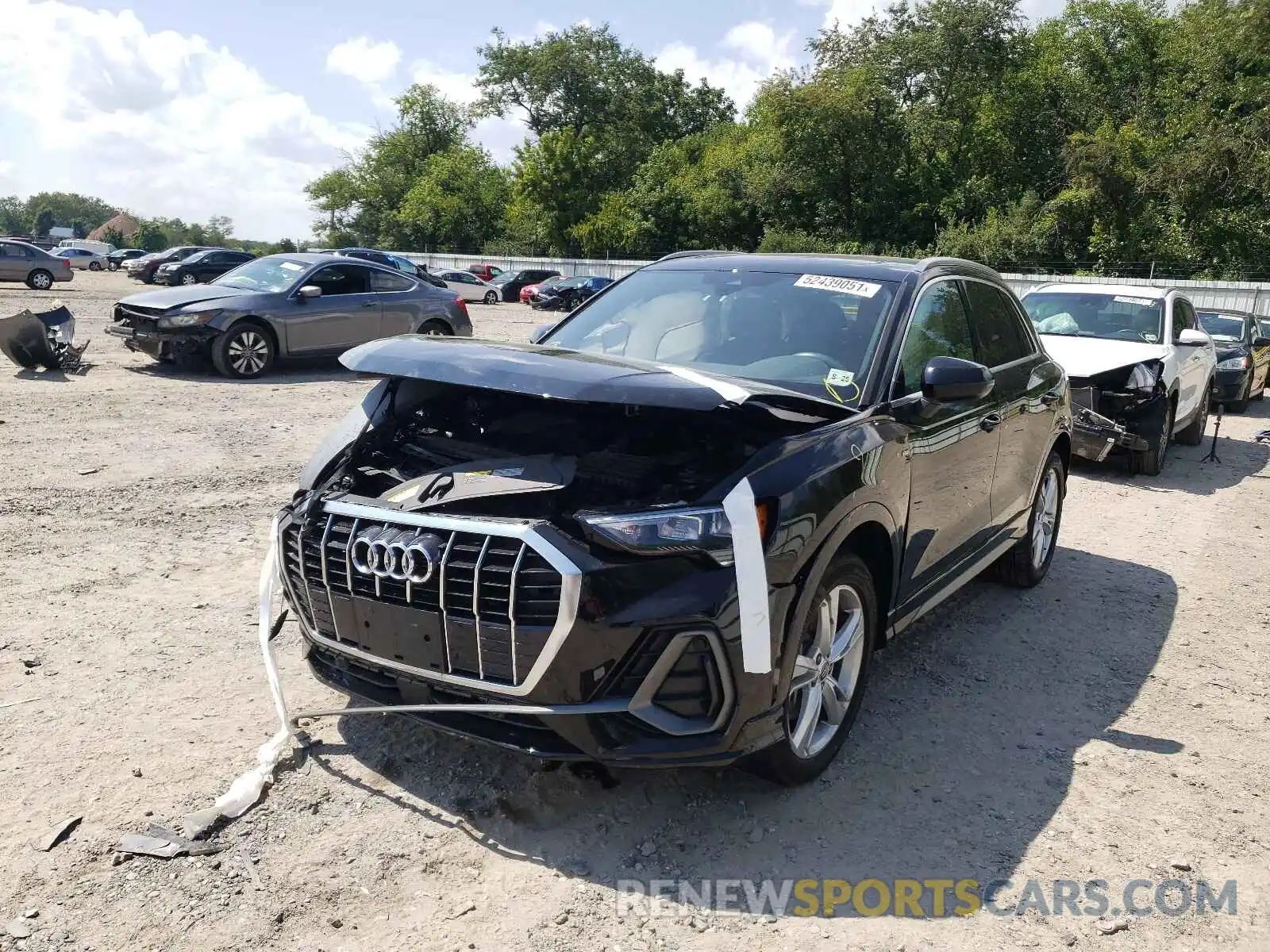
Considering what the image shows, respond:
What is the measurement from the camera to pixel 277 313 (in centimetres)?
1248

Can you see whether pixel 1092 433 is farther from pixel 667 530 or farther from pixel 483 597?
pixel 483 597

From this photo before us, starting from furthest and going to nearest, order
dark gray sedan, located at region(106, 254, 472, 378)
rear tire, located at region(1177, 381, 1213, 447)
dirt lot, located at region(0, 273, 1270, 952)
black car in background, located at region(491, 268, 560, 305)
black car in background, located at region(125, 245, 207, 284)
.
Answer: black car in background, located at region(491, 268, 560, 305) < black car in background, located at region(125, 245, 207, 284) < dark gray sedan, located at region(106, 254, 472, 378) < rear tire, located at region(1177, 381, 1213, 447) < dirt lot, located at region(0, 273, 1270, 952)

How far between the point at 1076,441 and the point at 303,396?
821 cm

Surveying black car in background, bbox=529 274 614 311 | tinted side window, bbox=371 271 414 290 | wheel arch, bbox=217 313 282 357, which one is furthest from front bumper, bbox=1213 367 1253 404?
black car in background, bbox=529 274 614 311

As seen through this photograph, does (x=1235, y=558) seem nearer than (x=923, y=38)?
Yes

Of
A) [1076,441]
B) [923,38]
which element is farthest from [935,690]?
[923,38]

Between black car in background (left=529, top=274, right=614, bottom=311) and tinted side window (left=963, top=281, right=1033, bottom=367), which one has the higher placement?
tinted side window (left=963, top=281, right=1033, bottom=367)

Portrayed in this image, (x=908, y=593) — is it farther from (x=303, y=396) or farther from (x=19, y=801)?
(x=303, y=396)

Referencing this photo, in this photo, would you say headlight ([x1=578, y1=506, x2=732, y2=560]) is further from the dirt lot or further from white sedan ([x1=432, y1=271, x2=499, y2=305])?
white sedan ([x1=432, y1=271, x2=499, y2=305])

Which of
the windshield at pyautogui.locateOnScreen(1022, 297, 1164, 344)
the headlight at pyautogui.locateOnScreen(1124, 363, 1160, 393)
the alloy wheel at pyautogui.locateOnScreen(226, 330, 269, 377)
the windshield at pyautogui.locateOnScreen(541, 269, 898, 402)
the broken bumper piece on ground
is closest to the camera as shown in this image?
the windshield at pyautogui.locateOnScreen(541, 269, 898, 402)

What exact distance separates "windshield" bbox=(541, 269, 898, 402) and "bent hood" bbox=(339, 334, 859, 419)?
39 centimetres

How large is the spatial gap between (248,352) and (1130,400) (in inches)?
393

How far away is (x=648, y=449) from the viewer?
135 inches

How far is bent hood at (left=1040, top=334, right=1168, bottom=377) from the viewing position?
30.0ft
